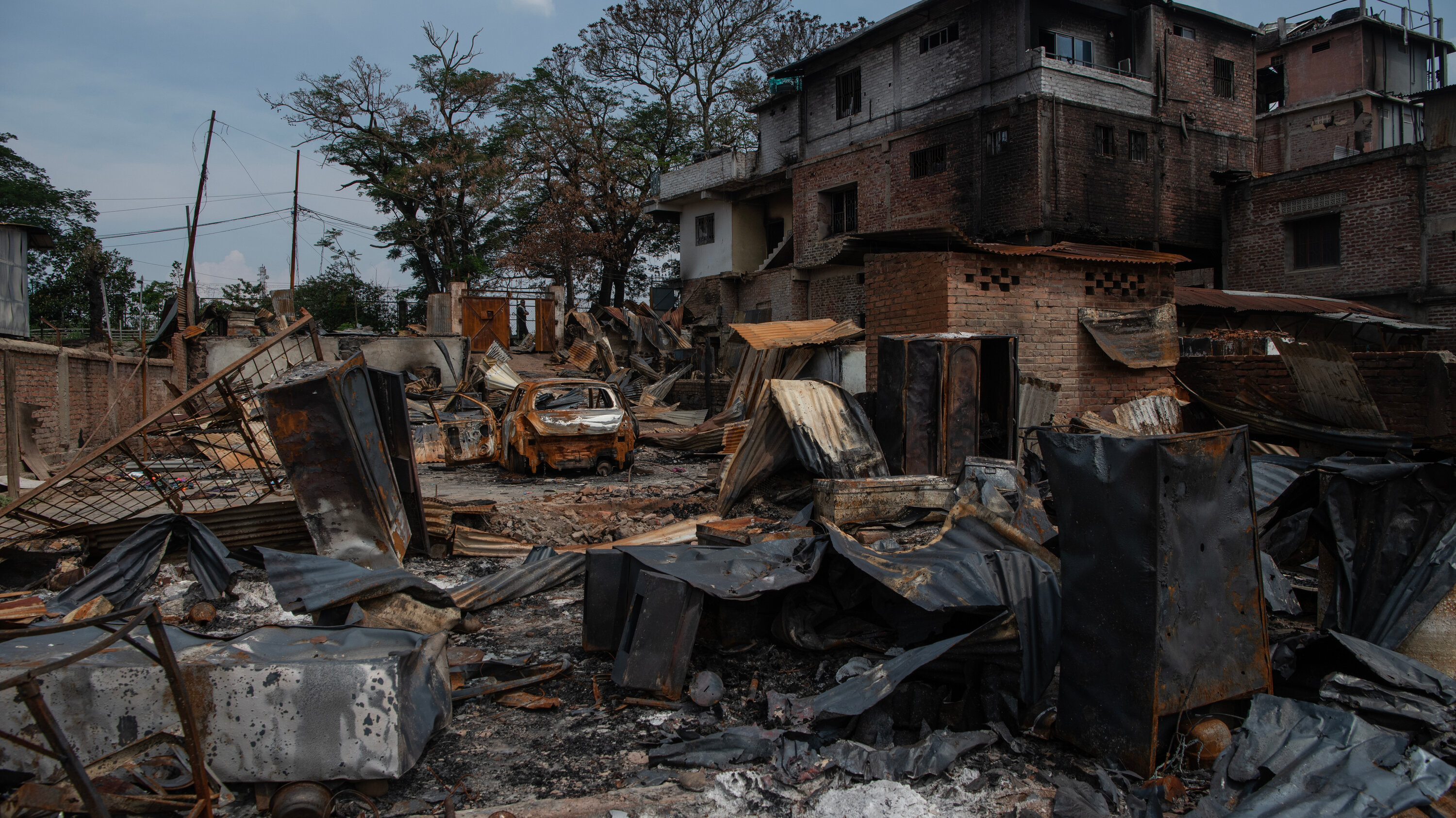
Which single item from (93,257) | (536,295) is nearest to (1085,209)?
(536,295)

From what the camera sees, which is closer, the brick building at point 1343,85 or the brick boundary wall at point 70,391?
the brick boundary wall at point 70,391

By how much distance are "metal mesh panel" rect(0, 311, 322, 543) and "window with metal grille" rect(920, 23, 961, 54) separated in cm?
1795

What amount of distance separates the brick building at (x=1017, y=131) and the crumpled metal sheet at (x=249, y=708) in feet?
41.1

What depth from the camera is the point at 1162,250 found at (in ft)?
64.4

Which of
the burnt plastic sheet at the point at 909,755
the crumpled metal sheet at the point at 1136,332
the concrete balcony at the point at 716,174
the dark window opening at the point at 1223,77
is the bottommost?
the burnt plastic sheet at the point at 909,755

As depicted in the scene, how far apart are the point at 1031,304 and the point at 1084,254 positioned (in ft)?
3.69

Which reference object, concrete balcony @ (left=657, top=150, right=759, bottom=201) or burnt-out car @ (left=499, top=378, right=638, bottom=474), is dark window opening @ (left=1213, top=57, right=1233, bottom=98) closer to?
concrete balcony @ (left=657, top=150, right=759, bottom=201)

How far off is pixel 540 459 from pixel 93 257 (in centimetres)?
1464

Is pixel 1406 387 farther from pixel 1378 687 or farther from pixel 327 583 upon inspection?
pixel 327 583

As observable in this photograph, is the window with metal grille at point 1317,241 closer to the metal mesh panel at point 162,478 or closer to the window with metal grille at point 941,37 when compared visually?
the window with metal grille at point 941,37

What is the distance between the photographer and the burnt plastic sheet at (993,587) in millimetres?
3510

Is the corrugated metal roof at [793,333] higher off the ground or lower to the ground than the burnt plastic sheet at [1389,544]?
higher

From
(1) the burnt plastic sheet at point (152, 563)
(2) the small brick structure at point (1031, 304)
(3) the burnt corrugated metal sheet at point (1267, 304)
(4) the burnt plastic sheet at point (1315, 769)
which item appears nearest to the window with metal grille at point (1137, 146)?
(3) the burnt corrugated metal sheet at point (1267, 304)

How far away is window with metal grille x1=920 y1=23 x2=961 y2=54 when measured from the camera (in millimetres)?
19094
